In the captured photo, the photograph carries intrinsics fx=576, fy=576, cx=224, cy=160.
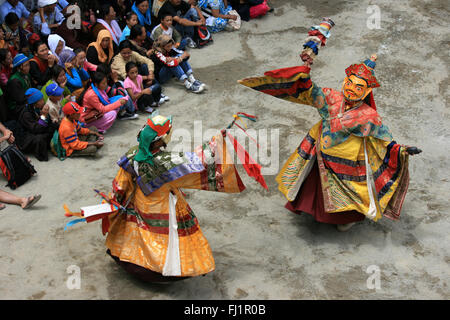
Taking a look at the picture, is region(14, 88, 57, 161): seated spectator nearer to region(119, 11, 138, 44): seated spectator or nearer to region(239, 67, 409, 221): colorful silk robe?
region(119, 11, 138, 44): seated spectator

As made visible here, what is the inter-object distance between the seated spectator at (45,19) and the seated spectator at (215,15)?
8.65ft

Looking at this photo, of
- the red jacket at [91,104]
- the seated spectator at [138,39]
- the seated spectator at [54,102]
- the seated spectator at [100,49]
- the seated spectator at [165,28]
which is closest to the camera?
the seated spectator at [54,102]

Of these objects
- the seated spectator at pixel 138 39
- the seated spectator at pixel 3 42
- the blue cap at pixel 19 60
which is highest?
the seated spectator at pixel 3 42

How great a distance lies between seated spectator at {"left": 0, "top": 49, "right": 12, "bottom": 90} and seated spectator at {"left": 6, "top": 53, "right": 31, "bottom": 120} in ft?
0.27

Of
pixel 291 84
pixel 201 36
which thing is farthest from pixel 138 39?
pixel 291 84

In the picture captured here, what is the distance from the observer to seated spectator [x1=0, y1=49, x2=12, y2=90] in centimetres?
665

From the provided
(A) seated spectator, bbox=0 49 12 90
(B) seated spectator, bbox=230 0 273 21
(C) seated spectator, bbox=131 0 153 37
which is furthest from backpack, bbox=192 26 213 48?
(A) seated spectator, bbox=0 49 12 90

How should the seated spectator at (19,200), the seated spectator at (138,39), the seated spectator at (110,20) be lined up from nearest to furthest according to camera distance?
1. the seated spectator at (19,200)
2. the seated spectator at (138,39)
3. the seated spectator at (110,20)

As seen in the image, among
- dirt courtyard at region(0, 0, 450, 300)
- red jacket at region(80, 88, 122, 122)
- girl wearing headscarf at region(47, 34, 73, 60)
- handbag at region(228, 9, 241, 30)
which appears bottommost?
dirt courtyard at region(0, 0, 450, 300)

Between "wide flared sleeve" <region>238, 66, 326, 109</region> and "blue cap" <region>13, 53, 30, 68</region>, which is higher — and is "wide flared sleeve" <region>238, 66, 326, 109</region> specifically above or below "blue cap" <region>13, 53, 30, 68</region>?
above

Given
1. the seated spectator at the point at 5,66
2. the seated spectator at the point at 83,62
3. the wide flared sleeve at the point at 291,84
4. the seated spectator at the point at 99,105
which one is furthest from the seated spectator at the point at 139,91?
the wide flared sleeve at the point at 291,84

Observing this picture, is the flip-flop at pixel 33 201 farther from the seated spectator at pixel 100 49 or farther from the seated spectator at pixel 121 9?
the seated spectator at pixel 121 9

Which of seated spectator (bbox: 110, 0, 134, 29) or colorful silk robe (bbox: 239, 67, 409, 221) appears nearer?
colorful silk robe (bbox: 239, 67, 409, 221)

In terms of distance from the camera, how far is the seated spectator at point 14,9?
Result: 725cm
